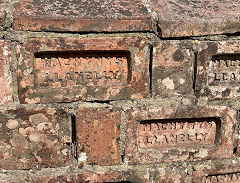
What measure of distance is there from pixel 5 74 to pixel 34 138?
32 cm

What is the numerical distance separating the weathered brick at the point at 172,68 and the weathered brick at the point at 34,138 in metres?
0.46

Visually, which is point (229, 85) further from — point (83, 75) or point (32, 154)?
point (32, 154)

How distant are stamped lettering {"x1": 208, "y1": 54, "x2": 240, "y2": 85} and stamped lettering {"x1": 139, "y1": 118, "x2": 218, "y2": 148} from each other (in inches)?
8.2

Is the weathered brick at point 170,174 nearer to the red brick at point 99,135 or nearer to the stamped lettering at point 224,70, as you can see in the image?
the red brick at point 99,135

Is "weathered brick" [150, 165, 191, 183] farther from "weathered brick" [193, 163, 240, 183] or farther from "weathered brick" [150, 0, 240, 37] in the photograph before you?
"weathered brick" [150, 0, 240, 37]

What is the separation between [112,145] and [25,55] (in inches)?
22.4

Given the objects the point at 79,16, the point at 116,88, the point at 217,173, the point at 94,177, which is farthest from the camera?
the point at 217,173

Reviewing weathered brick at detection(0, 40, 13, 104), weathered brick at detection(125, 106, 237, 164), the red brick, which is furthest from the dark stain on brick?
weathered brick at detection(0, 40, 13, 104)

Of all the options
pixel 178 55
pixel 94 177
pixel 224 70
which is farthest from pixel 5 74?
pixel 224 70

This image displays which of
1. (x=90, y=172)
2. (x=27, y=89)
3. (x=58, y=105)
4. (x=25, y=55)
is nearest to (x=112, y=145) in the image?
(x=90, y=172)

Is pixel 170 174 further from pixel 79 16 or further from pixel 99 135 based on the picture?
pixel 79 16

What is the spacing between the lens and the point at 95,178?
1501 mm

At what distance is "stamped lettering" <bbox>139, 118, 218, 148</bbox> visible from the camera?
1.51 metres

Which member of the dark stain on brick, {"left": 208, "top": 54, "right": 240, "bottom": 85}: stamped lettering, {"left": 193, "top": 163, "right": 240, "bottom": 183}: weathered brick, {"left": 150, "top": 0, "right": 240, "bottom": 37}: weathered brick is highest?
{"left": 150, "top": 0, "right": 240, "bottom": 37}: weathered brick
